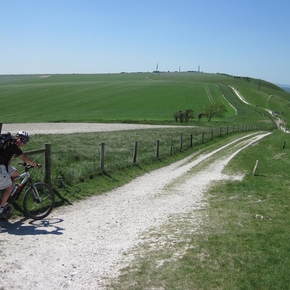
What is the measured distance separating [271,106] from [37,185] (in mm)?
116284

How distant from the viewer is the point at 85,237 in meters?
8.29

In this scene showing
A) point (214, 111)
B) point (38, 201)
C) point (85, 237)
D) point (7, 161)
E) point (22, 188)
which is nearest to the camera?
point (85, 237)

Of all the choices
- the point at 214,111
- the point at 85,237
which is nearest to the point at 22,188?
the point at 85,237

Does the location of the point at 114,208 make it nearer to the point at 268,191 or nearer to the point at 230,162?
the point at 268,191

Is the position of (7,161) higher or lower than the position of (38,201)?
higher

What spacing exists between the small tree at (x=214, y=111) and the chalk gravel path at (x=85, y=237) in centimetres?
7021

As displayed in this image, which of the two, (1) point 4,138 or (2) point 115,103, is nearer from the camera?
(1) point 4,138

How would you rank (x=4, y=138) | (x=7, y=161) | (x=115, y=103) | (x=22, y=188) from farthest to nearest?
1. (x=115, y=103)
2. (x=22, y=188)
3. (x=7, y=161)
4. (x=4, y=138)

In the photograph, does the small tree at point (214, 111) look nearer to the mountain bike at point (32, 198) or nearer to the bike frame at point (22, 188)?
the mountain bike at point (32, 198)

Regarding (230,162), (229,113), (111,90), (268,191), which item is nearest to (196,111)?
(229,113)

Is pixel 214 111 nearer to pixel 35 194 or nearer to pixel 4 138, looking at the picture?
pixel 35 194

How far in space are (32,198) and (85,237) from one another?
7.09ft

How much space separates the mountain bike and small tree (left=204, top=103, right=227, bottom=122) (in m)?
74.1

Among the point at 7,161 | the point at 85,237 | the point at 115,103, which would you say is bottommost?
the point at 115,103
